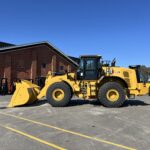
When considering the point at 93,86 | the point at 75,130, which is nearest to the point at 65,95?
the point at 93,86

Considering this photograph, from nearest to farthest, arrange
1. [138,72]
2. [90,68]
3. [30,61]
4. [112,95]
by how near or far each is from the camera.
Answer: [112,95]
[90,68]
[138,72]
[30,61]

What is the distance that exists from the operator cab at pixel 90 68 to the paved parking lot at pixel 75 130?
2.72m

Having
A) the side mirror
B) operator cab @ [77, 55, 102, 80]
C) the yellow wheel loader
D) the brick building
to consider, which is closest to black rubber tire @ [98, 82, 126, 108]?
the yellow wheel loader

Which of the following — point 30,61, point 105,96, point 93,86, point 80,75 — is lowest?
point 105,96

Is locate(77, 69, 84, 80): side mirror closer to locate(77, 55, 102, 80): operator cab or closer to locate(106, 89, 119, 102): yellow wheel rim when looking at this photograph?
locate(77, 55, 102, 80): operator cab

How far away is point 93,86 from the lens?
1515 centimetres

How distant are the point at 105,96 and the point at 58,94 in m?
2.70

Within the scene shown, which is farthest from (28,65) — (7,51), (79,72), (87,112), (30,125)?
(30,125)

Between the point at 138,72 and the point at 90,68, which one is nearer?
the point at 90,68

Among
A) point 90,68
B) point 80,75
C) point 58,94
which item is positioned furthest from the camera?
point 80,75

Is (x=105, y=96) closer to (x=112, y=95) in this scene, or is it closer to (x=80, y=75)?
(x=112, y=95)

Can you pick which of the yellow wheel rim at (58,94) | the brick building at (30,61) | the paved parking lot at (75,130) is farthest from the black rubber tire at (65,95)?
the brick building at (30,61)

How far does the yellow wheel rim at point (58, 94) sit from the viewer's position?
15.2 m

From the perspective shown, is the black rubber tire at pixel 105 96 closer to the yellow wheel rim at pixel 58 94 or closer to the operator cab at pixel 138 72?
the operator cab at pixel 138 72
